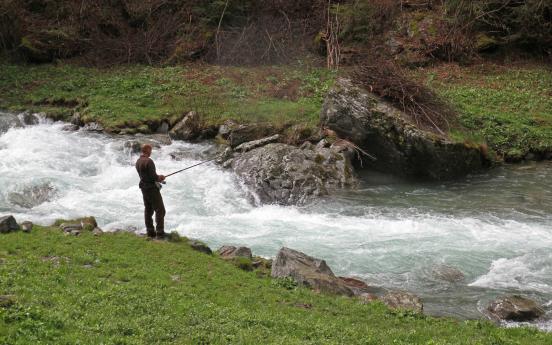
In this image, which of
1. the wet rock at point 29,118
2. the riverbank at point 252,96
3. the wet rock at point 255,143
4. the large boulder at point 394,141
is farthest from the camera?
the wet rock at point 29,118

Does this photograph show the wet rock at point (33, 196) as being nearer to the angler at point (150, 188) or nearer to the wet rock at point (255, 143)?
the angler at point (150, 188)

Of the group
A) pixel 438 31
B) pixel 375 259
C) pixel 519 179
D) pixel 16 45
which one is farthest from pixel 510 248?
pixel 16 45

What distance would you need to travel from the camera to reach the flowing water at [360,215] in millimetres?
14031

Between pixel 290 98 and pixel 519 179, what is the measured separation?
1093 centimetres

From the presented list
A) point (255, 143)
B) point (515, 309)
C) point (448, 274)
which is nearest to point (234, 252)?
point (448, 274)

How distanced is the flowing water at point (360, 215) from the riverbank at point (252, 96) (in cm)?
209

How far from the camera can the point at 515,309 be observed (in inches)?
461

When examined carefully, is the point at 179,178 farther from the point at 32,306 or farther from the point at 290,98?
the point at 32,306

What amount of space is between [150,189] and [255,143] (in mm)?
9523

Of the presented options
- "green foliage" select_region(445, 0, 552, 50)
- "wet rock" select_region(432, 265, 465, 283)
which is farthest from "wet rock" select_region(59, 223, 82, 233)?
"green foliage" select_region(445, 0, 552, 50)

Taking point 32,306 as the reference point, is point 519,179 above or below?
below

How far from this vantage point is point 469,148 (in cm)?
2286

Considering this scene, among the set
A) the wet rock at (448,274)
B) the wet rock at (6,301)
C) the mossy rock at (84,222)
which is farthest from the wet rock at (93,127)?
the wet rock at (6,301)

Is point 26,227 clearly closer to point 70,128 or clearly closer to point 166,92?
point 70,128
